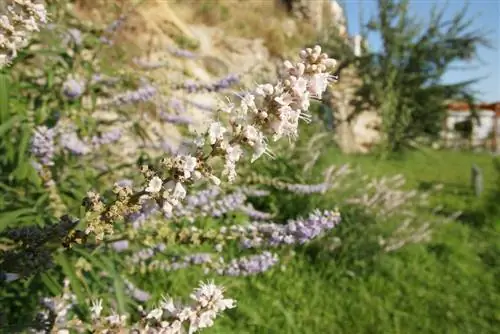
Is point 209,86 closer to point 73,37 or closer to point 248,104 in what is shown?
point 73,37

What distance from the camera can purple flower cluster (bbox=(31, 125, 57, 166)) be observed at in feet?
7.40

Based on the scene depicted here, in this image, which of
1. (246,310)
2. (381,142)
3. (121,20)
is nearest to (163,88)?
(121,20)

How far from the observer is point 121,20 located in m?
3.45

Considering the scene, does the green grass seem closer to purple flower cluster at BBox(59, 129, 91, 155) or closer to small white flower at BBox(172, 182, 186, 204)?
purple flower cluster at BBox(59, 129, 91, 155)

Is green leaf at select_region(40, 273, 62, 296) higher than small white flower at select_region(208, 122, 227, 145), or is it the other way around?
small white flower at select_region(208, 122, 227, 145)

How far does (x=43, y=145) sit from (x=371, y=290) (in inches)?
88.5

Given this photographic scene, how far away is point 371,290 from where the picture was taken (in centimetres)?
375

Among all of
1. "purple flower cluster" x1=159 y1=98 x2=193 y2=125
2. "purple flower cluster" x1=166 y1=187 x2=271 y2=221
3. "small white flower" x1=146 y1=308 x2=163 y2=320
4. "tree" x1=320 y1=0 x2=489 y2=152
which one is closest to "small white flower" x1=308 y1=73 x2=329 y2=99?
"small white flower" x1=146 y1=308 x2=163 y2=320

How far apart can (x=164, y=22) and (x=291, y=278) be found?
5263 mm

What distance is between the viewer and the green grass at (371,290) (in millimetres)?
3080

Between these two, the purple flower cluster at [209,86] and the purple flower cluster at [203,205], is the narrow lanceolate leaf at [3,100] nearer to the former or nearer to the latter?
the purple flower cluster at [203,205]

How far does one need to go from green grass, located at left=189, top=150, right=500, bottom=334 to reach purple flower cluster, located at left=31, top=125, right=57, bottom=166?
0.98m

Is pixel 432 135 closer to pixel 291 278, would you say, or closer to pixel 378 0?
pixel 378 0

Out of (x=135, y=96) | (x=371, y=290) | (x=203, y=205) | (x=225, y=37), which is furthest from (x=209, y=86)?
(x=225, y=37)
